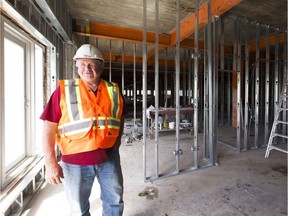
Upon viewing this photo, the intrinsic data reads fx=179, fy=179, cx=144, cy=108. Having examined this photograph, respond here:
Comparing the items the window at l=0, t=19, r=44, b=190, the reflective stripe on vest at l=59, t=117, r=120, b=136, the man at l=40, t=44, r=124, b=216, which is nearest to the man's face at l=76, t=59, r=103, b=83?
the man at l=40, t=44, r=124, b=216

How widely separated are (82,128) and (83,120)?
0.18 ft

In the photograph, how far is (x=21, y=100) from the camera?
7.61 feet

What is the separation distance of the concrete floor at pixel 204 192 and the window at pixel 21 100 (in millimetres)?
518

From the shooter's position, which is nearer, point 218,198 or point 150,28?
point 218,198

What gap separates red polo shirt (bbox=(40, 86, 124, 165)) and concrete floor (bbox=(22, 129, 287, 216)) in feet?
2.99

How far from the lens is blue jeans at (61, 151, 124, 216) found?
128 cm

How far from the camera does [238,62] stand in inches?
150

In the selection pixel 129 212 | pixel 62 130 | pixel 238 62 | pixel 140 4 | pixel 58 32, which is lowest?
pixel 129 212

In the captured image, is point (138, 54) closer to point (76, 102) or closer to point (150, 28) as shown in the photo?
point (150, 28)

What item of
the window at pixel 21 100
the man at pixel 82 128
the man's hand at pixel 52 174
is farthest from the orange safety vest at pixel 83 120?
the window at pixel 21 100

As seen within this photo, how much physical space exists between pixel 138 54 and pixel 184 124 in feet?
13.6

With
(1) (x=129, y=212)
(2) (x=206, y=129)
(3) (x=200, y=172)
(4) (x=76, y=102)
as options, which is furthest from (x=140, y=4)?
(1) (x=129, y=212)

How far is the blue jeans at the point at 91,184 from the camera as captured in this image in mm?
1281

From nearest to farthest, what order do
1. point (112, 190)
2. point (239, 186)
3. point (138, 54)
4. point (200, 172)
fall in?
point (112, 190) < point (239, 186) < point (200, 172) < point (138, 54)
